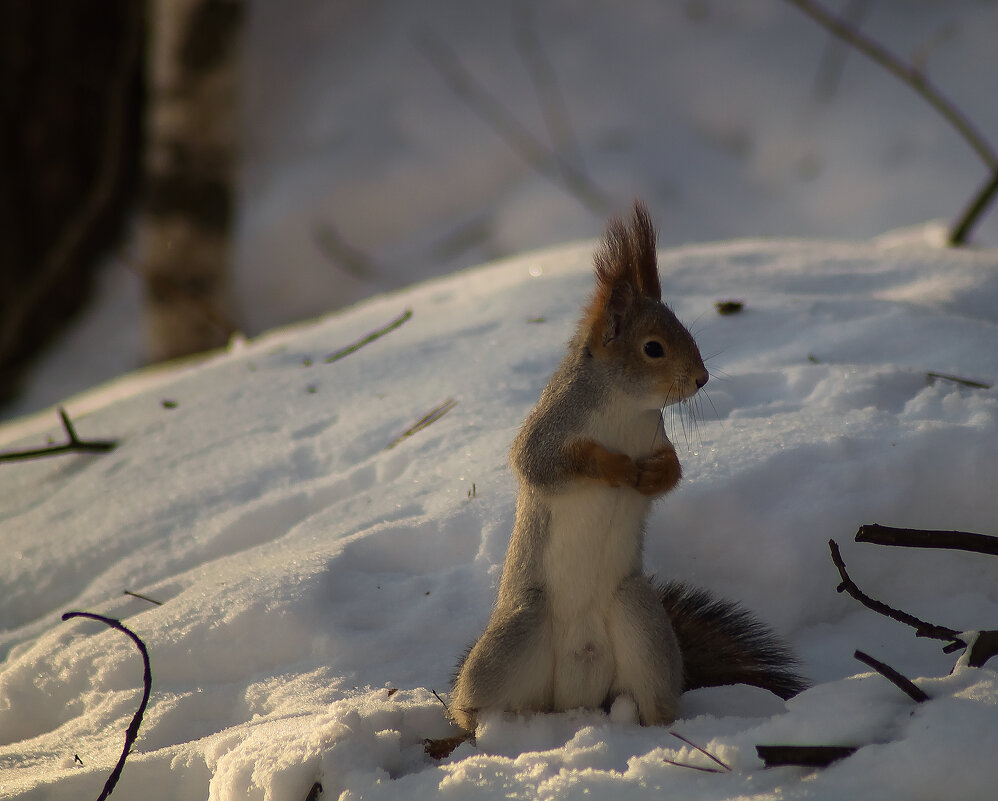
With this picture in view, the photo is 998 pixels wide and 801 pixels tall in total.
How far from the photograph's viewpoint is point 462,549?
189cm

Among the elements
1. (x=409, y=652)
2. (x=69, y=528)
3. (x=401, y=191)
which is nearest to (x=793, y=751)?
(x=409, y=652)

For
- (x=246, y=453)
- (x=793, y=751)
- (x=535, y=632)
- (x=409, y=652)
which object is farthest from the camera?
(x=246, y=453)

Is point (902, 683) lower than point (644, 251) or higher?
lower

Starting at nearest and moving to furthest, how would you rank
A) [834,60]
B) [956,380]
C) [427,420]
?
[956,380], [427,420], [834,60]

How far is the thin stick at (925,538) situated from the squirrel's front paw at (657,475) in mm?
271

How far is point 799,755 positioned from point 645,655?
273 mm

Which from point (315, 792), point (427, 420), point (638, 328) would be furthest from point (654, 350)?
point (427, 420)

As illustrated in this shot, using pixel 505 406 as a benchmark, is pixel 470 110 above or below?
above

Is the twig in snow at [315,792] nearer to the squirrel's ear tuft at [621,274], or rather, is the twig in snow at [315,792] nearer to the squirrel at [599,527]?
the squirrel at [599,527]

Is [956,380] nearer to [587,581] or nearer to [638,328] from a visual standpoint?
[638,328]

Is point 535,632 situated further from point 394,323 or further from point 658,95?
point 658,95

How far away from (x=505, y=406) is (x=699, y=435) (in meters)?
0.47

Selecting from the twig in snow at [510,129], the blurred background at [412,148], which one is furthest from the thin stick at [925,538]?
the twig in snow at [510,129]

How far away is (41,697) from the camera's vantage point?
1792mm
